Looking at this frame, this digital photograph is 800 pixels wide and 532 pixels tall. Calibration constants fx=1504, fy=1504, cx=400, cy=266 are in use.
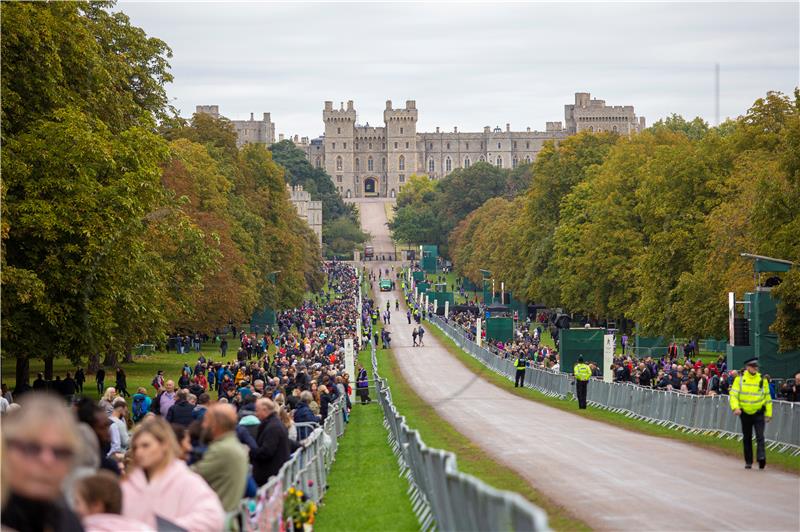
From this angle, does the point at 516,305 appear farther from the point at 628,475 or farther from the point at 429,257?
the point at 628,475

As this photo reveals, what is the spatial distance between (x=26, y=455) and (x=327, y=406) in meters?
23.7

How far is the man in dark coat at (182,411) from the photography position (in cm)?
1992

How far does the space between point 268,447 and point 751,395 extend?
291 inches

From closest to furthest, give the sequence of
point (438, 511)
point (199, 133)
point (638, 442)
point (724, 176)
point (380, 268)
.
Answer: point (438, 511)
point (638, 442)
point (724, 176)
point (199, 133)
point (380, 268)

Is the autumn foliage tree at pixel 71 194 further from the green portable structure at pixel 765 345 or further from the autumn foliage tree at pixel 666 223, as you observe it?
the autumn foliage tree at pixel 666 223

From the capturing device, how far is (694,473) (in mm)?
19578

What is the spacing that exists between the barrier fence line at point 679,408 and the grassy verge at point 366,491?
5.93m

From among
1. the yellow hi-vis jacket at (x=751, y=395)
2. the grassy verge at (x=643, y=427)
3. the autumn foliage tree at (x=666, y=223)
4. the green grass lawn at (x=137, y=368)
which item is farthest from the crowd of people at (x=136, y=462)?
the green grass lawn at (x=137, y=368)

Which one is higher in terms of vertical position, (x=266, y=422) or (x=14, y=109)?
(x=14, y=109)

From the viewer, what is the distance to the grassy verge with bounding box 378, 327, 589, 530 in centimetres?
1567

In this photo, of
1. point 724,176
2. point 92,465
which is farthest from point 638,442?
point 724,176

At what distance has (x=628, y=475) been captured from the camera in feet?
63.1

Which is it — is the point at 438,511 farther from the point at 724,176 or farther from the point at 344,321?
the point at 344,321

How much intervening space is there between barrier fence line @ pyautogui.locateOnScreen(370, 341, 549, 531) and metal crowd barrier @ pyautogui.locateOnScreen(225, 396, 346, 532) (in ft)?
4.02
